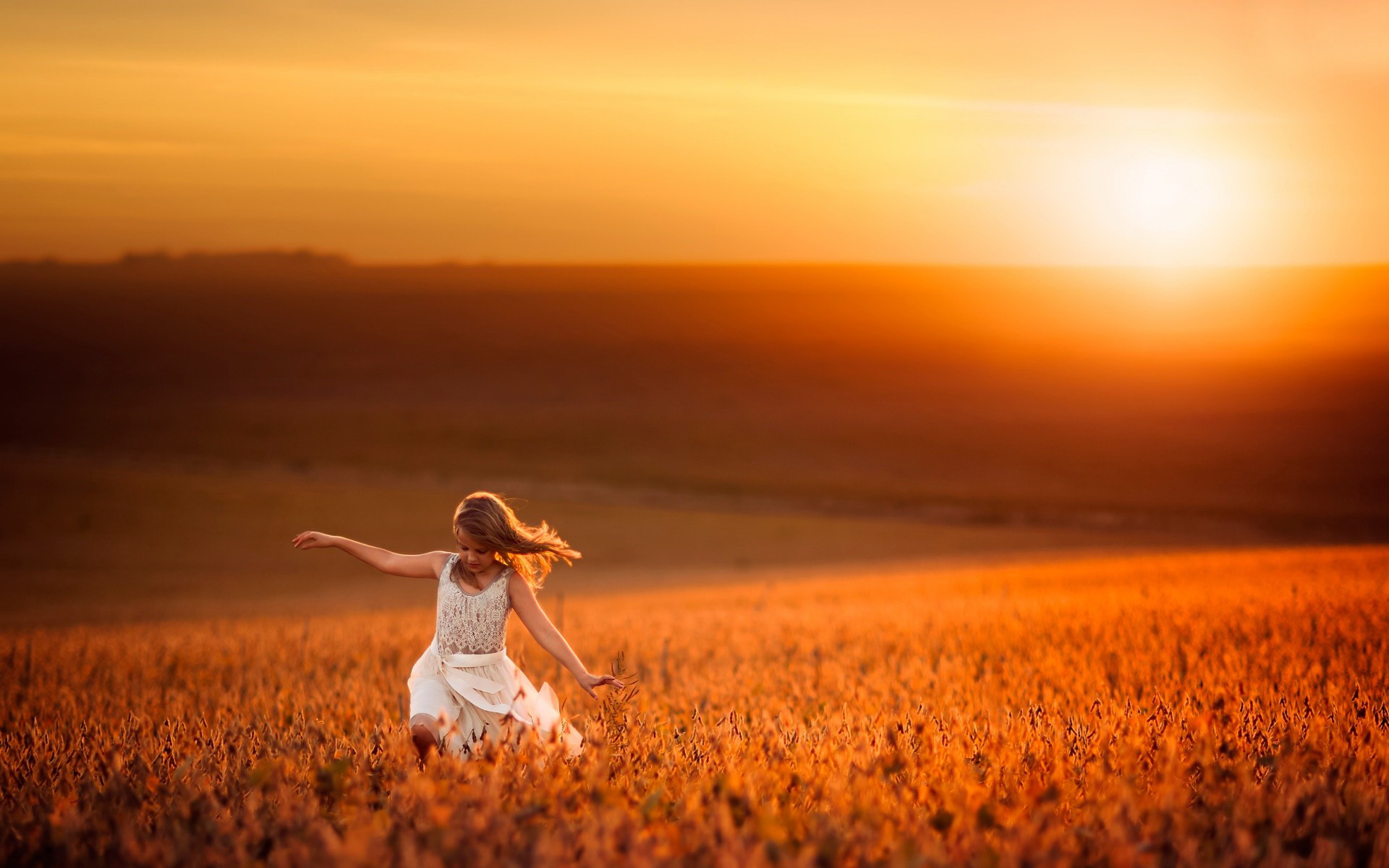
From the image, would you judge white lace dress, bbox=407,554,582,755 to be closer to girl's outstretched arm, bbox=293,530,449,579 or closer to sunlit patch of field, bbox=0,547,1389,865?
girl's outstretched arm, bbox=293,530,449,579

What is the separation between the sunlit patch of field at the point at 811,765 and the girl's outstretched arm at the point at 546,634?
297 millimetres

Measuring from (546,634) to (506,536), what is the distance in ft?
1.84

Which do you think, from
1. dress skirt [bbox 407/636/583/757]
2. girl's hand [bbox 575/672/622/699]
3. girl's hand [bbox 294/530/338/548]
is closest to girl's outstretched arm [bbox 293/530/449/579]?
girl's hand [bbox 294/530/338/548]

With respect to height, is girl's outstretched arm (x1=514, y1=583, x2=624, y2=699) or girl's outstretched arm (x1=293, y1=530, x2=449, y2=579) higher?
girl's outstretched arm (x1=293, y1=530, x2=449, y2=579)

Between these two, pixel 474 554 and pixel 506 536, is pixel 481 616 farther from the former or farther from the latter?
pixel 506 536

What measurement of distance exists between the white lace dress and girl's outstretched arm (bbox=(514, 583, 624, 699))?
2.8 inches

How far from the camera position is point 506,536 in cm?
600

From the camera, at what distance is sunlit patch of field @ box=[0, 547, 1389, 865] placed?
3.61m

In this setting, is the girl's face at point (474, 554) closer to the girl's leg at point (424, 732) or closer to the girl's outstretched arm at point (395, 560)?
the girl's outstretched arm at point (395, 560)

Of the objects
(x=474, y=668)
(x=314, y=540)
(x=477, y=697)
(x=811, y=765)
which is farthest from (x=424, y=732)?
(x=811, y=765)

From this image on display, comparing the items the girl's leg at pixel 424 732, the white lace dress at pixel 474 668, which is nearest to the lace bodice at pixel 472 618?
the white lace dress at pixel 474 668

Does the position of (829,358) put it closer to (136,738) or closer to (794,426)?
(794,426)

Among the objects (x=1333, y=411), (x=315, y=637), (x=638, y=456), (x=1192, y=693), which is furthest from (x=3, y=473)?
(x=1333, y=411)

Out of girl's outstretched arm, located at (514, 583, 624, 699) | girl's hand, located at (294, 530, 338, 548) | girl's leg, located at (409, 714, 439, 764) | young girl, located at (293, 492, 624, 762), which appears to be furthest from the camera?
girl's hand, located at (294, 530, 338, 548)
